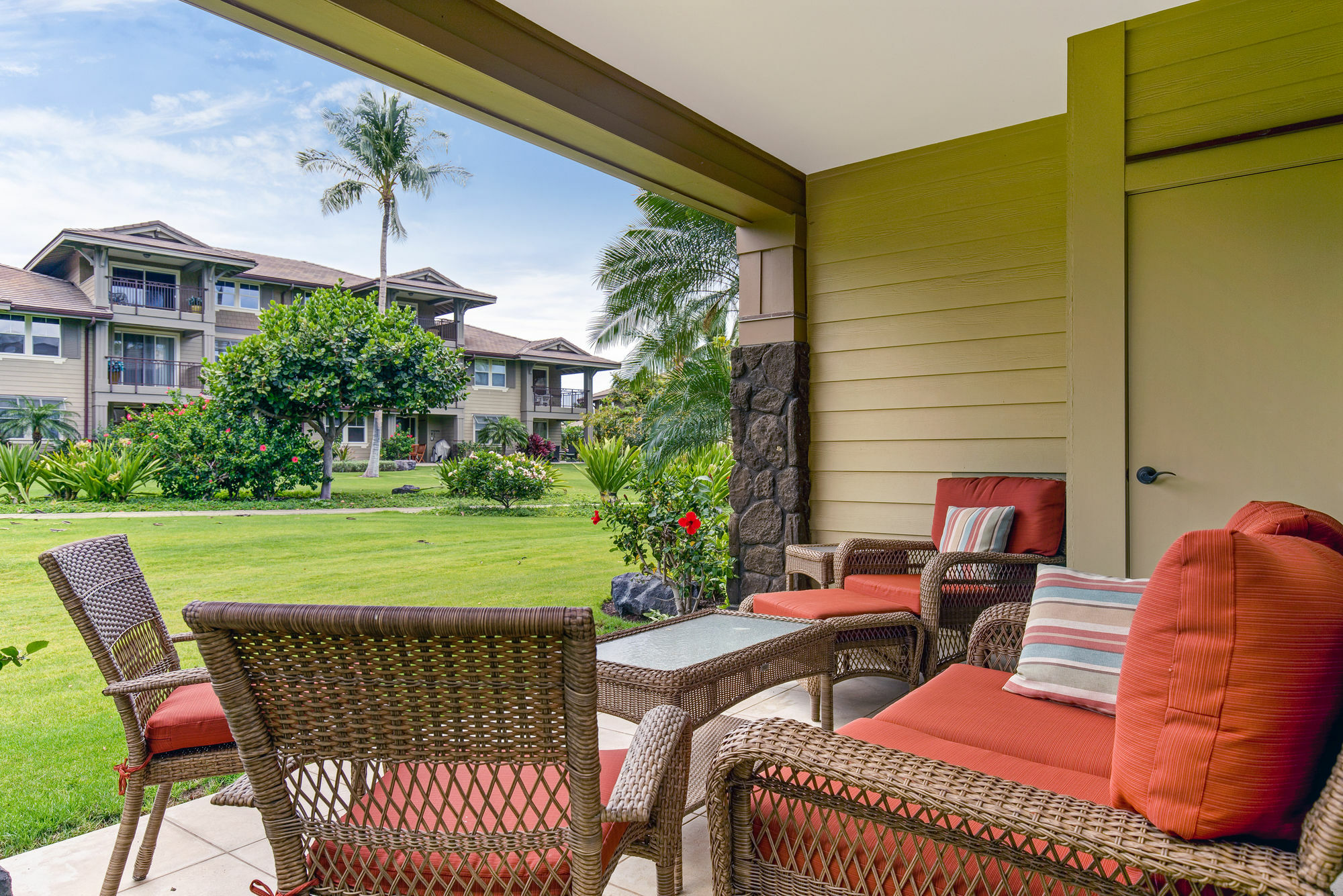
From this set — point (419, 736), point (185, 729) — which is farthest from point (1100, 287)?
A: point (185, 729)

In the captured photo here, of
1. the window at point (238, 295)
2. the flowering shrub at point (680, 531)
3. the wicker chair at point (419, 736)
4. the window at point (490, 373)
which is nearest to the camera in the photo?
the wicker chair at point (419, 736)

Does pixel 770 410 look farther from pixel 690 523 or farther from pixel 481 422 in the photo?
pixel 481 422

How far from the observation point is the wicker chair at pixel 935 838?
0.88 m

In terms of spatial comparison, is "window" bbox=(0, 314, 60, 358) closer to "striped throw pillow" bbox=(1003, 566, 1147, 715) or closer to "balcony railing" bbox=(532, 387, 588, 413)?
"striped throw pillow" bbox=(1003, 566, 1147, 715)

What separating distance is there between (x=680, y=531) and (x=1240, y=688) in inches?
147

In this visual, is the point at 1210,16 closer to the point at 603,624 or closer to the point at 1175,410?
the point at 1175,410

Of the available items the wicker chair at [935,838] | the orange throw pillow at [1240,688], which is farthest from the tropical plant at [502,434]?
the orange throw pillow at [1240,688]

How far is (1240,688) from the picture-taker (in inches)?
35.0

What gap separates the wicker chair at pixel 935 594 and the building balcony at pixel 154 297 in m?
4.29

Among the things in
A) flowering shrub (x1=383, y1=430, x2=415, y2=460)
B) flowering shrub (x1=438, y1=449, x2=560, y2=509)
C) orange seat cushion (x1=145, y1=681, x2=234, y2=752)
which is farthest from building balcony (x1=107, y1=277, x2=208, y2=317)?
orange seat cushion (x1=145, y1=681, x2=234, y2=752)

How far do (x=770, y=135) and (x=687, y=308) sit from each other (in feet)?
14.1

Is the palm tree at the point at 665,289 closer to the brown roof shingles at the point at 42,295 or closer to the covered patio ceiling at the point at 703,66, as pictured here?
the covered patio ceiling at the point at 703,66

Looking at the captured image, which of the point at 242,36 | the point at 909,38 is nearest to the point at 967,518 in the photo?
the point at 909,38

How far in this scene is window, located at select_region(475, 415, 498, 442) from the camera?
27.1 feet
